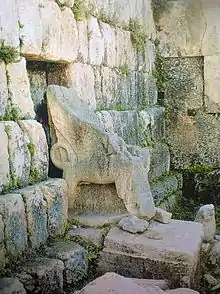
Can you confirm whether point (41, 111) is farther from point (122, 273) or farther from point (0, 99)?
point (122, 273)

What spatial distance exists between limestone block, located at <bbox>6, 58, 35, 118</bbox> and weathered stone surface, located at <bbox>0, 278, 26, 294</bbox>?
137 cm

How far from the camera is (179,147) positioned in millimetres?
7938

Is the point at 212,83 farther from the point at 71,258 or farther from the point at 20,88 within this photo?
the point at 71,258

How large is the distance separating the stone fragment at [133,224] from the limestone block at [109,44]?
7.03 feet

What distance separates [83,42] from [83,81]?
396mm

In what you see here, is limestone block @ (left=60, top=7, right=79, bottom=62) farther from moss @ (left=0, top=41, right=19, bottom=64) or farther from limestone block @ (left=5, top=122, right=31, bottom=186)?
limestone block @ (left=5, top=122, right=31, bottom=186)

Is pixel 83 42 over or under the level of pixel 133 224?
over

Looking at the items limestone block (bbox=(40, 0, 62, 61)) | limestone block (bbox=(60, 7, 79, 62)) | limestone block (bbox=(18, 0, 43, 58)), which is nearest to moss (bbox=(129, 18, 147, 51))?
limestone block (bbox=(60, 7, 79, 62))

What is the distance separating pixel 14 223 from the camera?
12.5 ft

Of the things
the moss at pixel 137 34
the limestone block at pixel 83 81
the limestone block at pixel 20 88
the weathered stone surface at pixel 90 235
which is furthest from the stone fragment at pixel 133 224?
the moss at pixel 137 34

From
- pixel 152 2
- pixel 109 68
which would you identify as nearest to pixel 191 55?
pixel 152 2

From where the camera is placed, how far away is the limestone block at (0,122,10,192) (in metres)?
3.90

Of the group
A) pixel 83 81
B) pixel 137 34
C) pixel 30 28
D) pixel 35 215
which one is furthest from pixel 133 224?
pixel 137 34

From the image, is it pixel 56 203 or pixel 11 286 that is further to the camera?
pixel 56 203
